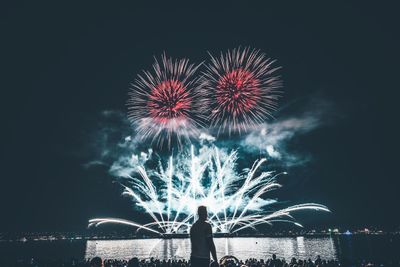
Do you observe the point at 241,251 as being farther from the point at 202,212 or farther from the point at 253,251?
the point at 202,212

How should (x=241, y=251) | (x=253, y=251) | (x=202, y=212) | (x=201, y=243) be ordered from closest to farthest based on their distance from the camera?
(x=201, y=243)
(x=202, y=212)
(x=241, y=251)
(x=253, y=251)

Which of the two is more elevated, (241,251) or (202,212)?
(202,212)

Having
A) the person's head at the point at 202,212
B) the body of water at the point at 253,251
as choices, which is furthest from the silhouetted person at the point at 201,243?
the body of water at the point at 253,251

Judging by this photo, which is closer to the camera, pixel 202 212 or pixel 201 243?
pixel 201 243

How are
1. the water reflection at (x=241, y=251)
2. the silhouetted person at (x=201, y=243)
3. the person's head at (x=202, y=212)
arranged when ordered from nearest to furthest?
the silhouetted person at (x=201, y=243)
the person's head at (x=202, y=212)
the water reflection at (x=241, y=251)

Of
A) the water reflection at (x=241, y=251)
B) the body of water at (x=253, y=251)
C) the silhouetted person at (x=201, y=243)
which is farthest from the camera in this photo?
the water reflection at (x=241, y=251)

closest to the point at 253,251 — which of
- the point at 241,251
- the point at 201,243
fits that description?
the point at 241,251

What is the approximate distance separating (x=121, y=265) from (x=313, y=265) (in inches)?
381

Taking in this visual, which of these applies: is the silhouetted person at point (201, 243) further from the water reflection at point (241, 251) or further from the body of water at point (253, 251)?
the water reflection at point (241, 251)

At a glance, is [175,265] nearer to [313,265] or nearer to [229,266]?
[313,265]

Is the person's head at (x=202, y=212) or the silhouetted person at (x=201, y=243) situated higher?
the person's head at (x=202, y=212)

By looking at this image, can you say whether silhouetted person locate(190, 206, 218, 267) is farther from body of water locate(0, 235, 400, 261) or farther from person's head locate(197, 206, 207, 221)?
body of water locate(0, 235, 400, 261)

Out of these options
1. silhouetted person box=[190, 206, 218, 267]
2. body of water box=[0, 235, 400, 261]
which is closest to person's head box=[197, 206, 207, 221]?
silhouetted person box=[190, 206, 218, 267]

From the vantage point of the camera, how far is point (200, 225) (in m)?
5.74
